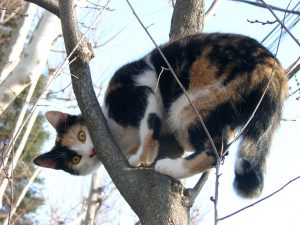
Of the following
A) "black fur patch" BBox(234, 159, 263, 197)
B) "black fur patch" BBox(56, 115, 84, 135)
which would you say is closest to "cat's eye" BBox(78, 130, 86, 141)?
"black fur patch" BBox(56, 115, 84, 135)

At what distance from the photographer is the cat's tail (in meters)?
2.52

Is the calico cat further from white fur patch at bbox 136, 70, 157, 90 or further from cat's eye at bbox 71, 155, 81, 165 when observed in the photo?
cat's eye at bbox 71, 155, 81, 165

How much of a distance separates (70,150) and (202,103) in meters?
1.25

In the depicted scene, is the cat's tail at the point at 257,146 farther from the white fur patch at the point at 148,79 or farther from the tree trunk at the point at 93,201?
the tree trunk at the point at 93,201

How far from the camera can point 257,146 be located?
278cm

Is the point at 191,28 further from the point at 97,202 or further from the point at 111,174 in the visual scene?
the point at 97,202

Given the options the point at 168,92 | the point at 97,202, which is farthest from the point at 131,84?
the point at 97,202

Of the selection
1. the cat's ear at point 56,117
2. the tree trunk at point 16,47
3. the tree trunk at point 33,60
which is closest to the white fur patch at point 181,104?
the cat's ear at point 56,117

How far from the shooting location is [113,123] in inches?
134

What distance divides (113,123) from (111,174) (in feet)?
3.21

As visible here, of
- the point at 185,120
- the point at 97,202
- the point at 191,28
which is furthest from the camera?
the point at 97,202

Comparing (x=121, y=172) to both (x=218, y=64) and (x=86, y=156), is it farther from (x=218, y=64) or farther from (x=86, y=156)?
(x=86, y=156)

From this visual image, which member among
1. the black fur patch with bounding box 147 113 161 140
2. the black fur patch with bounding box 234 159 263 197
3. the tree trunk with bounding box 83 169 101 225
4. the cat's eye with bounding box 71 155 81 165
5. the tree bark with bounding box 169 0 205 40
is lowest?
the tree trunk with bounding box 83 169 101 225

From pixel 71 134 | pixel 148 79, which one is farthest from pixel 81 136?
pixel 148 79
